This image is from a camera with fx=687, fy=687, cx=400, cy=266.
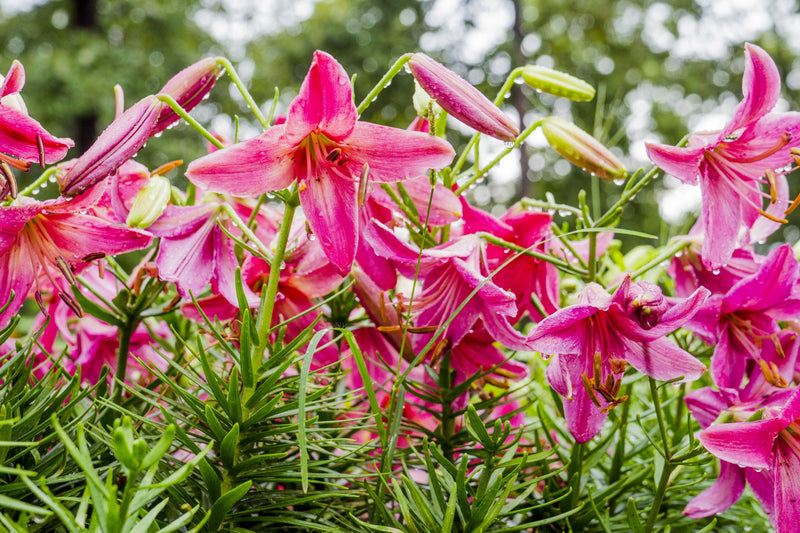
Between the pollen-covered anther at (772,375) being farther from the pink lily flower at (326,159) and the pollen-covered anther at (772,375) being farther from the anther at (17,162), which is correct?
the anther at (17,162)

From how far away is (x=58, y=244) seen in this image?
528mm

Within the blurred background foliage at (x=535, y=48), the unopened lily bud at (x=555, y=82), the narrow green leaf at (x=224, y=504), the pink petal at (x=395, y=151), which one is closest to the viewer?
the narrow green leaf at (x=224, y=504)

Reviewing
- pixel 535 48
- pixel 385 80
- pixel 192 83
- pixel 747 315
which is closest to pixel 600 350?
pixel 747 315

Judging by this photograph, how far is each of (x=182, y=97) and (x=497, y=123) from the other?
0.23 meters

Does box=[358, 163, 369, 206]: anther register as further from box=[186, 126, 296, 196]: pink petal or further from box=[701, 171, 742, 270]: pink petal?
box=[701, 171, 742, 270]: pink petal

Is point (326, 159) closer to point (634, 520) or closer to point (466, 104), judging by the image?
point (466, 104)

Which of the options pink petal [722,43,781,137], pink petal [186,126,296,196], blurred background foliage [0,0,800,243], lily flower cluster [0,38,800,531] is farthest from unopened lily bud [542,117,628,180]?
blurred background foliage [0,0,800,243]

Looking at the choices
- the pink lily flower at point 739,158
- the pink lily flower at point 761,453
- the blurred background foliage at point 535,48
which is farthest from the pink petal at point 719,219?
the blurred background foliage at point 535,48

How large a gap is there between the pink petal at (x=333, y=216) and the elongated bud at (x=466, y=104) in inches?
3.7

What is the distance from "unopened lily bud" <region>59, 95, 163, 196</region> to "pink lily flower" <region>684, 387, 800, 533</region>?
41 centimetres

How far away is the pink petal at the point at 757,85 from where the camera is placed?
52cm

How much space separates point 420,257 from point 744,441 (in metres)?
0.25

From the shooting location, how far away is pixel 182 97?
0.51 metres

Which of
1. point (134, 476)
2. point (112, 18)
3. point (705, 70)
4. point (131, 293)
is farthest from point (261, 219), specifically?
point (705, 70)
